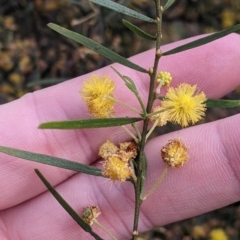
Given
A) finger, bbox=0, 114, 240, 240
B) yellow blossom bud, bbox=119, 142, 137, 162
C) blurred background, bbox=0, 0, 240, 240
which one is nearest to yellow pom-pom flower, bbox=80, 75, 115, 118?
yellow blossom bud, bbox=119, 142, 137, 162

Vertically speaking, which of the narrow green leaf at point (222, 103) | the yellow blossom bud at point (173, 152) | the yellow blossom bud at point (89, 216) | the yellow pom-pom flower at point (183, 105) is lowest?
the yellow blossom bud at point (89, 216)

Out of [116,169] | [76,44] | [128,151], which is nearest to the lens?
[116,169]

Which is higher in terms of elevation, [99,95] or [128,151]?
[99,95]

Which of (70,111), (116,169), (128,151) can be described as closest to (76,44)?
(70,111)

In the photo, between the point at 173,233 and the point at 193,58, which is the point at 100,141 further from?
the point at 173,233

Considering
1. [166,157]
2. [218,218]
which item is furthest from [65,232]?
[218,218]

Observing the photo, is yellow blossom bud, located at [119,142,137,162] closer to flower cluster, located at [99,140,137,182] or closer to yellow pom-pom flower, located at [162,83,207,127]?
flower cluster, located at [99,140,137,182]

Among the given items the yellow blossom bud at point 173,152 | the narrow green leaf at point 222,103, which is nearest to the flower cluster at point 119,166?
the yellow blossom bud at point 173,152

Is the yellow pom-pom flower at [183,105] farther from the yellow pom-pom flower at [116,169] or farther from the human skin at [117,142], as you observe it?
the human skin at [117,142]

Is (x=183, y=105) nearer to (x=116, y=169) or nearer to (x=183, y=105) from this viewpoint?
(x=183, y=105)
